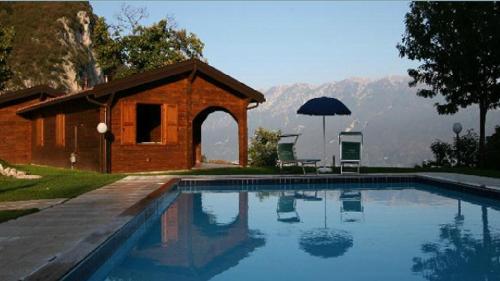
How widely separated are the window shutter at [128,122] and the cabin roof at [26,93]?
871cm

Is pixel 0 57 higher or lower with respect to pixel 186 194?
higher

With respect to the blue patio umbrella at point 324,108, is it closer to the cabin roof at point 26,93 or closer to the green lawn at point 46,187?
the green lawn at point 46,187

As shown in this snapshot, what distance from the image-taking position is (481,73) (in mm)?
19062

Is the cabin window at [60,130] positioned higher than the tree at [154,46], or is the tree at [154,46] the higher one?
the tree at [154,46]

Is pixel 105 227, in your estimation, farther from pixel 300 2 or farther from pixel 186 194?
pixel 300 2

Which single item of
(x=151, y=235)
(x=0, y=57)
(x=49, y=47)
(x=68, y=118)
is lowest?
(x=151, y=235)

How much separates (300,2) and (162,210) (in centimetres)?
1427

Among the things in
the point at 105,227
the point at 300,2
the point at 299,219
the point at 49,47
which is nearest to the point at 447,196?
the point at 299,219

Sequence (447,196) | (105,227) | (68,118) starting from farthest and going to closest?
1. (68,118)
2. (447,196)
3. (105,227)

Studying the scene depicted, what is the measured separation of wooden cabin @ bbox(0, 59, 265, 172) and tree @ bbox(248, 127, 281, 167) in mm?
3266

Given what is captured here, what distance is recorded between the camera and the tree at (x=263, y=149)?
836 inches

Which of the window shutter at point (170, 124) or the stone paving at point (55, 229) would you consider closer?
the stone paving at point (55, 229)

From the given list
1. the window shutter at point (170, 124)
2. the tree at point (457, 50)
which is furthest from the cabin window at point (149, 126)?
the tree at point (457, 50)

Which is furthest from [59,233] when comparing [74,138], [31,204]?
[74,138]
